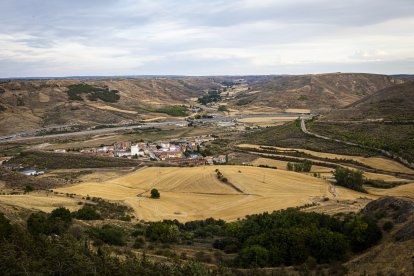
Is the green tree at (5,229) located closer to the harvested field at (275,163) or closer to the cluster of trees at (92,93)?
the harvested field at (275,163)

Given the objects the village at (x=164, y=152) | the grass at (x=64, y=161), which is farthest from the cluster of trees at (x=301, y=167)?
the grass at (x=64, y=161)

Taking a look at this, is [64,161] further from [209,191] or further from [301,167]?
[301,167]

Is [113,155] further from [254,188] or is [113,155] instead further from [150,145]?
[254,188]

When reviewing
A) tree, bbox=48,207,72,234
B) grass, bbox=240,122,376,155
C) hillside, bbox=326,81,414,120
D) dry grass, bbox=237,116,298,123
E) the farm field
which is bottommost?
the farm field

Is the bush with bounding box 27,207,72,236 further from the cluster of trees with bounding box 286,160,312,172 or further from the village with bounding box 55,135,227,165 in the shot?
the village with bounding box 55,135,227,165

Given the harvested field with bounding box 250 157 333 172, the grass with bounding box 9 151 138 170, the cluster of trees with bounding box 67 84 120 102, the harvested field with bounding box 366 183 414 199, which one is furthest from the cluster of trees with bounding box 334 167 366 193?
the cluster of trees with bounding box 67 84 120 102

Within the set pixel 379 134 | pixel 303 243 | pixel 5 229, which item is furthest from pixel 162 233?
pixel 379 134
